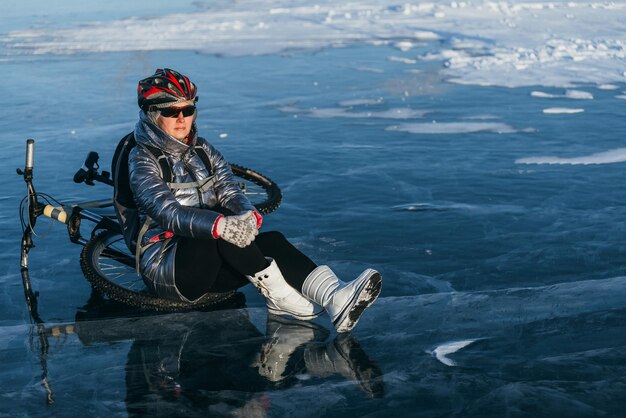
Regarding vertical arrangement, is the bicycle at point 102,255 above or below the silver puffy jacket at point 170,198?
below

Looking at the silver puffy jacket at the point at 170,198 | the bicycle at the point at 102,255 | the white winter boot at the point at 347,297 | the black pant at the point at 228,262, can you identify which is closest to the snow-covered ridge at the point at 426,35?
the bicycle at the point at 102,255

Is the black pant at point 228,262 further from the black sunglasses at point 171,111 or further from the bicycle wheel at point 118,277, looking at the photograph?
the black sunglasses at point 171,111

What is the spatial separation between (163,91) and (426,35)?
17.9m

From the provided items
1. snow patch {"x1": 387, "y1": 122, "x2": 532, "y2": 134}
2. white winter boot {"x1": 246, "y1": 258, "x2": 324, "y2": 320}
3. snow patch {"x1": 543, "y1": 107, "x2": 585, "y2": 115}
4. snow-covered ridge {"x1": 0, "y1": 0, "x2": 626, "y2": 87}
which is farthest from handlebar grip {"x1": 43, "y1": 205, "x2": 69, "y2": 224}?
snow-covered ridge {"x1": 0, "y1": 0, "x2": 626, "y2": 87}

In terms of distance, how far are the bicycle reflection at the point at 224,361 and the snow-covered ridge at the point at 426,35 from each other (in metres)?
11.0

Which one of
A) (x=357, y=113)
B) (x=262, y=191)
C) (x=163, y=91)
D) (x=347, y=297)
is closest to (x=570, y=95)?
(x=357, y=113)

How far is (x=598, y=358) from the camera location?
502cm

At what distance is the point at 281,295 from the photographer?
231 inches

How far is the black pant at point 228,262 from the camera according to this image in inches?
225

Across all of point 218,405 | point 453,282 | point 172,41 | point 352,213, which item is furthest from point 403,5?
point 218,405

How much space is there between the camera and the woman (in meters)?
5.58

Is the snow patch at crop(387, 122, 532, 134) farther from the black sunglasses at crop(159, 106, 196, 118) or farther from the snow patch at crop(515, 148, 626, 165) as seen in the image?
the black sunglasses at crop(159, 106, 196, 118)

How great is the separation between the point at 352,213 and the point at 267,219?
82cm

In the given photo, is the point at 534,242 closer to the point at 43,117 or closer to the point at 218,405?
the point at 218,405
